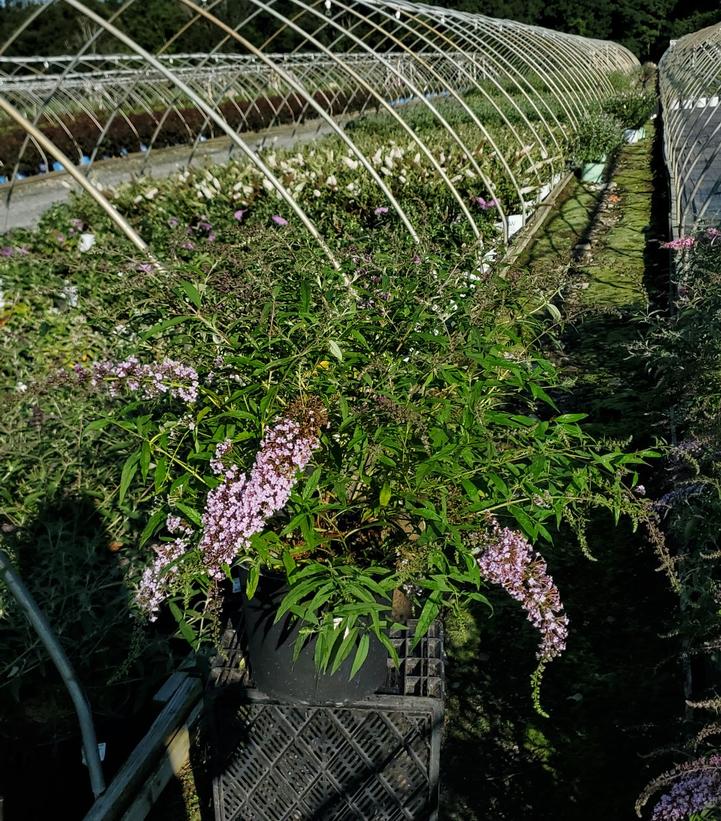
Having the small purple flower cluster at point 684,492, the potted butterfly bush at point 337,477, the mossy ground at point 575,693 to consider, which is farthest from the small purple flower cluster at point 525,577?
the small purple flower cluster at point 684,492

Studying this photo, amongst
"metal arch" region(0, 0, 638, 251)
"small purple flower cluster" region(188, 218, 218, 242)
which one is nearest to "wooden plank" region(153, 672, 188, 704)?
"metal arch" region(0, 0, 638, 251)

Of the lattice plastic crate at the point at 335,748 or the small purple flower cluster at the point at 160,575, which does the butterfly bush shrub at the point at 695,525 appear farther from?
→ the small purple flower cluster at the point at 160,575

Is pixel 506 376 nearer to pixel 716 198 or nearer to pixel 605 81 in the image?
pixel 716 198

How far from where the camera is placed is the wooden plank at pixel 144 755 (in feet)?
6.50

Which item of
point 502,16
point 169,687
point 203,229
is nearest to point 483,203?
point 203,229

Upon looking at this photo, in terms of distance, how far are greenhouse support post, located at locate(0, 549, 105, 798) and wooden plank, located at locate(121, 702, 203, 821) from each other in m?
0.24

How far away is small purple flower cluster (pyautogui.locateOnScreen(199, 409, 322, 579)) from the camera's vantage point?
159cm

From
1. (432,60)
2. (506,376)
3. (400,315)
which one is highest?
(400,315)

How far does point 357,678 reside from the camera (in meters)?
1.85

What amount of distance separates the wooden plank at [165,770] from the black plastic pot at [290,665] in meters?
0.60

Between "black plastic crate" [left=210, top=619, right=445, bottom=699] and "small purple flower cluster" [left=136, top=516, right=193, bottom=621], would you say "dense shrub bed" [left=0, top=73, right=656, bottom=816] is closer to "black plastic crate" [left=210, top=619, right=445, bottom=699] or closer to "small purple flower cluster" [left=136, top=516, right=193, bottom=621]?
"small purple flower cluster" [left=136, top=516, right=193, bottom=621]

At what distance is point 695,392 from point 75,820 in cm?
292

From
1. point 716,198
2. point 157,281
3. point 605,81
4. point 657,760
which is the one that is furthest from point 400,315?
point 605,81

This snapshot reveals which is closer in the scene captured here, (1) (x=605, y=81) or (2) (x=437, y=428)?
(2) (x=437, y=428)
